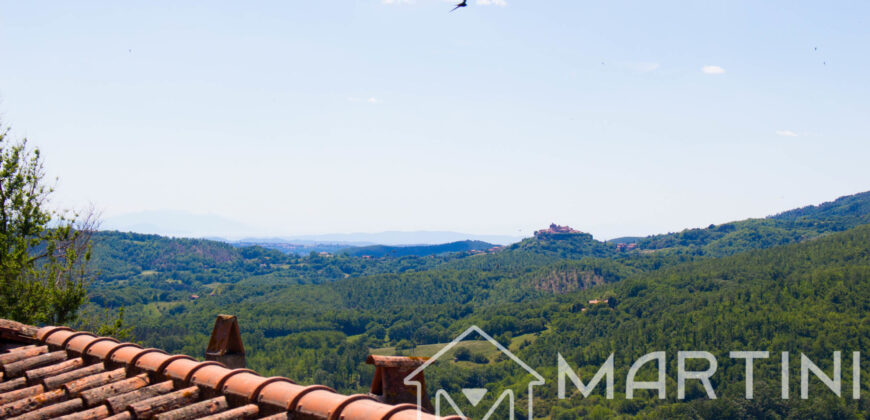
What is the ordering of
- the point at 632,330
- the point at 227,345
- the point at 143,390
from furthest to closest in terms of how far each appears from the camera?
the point at 632,330 → the point at 227,345 → the point at 143,390

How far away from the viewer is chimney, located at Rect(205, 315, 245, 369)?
7730 mm

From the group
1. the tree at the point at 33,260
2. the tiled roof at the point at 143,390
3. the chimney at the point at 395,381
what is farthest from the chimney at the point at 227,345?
the tree at the point at 33,260

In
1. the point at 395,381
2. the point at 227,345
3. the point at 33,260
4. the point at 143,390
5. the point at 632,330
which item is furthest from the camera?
the point at 632,330

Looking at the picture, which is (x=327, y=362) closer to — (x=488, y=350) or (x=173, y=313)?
(x=488, y=350)

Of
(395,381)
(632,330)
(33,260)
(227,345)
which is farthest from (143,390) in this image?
(632,330)

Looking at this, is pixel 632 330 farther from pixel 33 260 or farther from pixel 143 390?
pixel 143 390

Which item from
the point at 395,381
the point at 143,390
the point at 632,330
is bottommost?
the point at 632,330

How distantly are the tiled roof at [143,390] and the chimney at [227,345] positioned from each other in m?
0.60

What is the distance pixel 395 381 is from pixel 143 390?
2.63m

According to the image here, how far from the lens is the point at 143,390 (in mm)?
6504

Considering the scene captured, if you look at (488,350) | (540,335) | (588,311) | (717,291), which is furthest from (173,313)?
(717,291)

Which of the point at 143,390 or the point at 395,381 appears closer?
the point at 395,381

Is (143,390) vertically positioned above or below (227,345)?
below

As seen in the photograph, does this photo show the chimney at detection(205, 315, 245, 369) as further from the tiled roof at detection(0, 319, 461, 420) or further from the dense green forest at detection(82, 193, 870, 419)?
the dense green forest at detection(82, 193, 870, 419)
